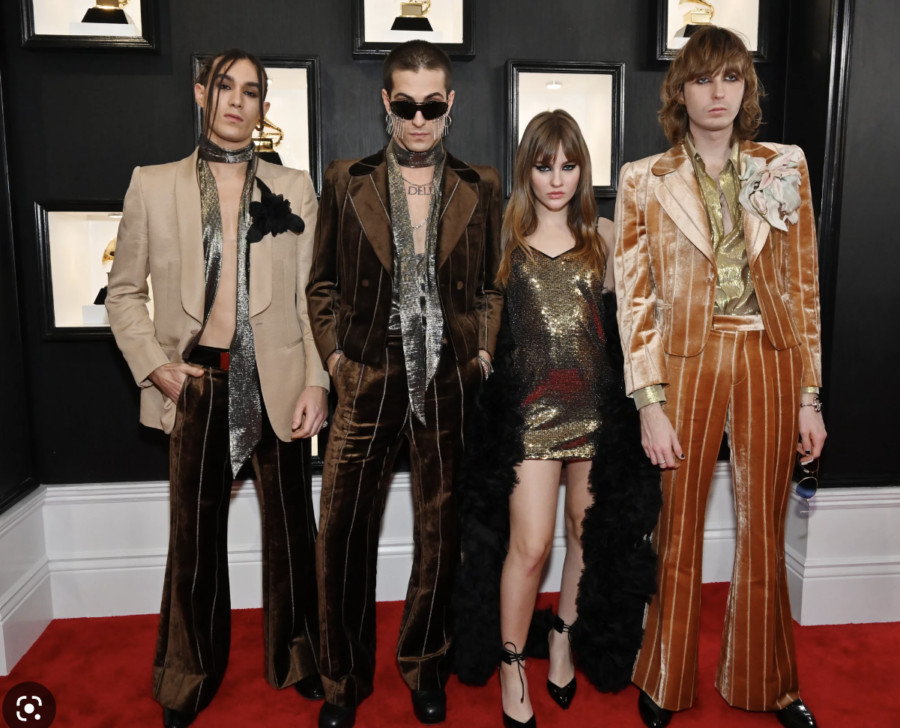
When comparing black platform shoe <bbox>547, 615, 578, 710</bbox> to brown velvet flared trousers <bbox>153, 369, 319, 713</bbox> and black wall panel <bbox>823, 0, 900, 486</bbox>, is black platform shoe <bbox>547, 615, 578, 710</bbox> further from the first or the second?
black wall panel <bbox>823, 0, 900, 486</bbox>

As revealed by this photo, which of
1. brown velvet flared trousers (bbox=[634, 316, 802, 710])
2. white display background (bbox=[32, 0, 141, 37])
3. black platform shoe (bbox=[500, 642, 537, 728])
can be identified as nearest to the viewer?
brown velvet flared trousers (bbox=[634, 316, 802, 710])

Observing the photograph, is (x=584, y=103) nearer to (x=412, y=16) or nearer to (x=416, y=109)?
(x=412, y=16)

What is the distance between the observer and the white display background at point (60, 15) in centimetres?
286

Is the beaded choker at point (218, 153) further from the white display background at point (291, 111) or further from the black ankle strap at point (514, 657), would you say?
the black ankle strap at point (514, 657)

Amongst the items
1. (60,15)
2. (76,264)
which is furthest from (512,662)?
(60,15)

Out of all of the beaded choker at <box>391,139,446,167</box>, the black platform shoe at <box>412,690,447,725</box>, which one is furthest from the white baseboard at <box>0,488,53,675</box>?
the beaded choker at <box>391,139,446,167</box>

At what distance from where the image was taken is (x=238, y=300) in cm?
237

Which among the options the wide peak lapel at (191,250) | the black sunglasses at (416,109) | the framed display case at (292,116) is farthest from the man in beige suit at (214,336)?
the framed display case at (292,116)

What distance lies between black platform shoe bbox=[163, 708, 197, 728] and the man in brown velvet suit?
45 cm

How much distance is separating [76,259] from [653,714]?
280 cm

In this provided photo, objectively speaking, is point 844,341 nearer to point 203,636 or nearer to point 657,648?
point 657,648

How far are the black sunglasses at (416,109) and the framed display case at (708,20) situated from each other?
4.36 ft

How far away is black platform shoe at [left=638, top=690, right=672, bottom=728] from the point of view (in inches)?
94.8

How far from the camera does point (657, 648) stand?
8.05 feet
